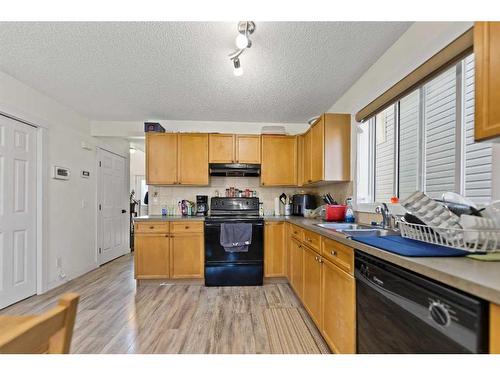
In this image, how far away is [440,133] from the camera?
1610mm

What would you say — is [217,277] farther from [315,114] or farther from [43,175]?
[315,114]

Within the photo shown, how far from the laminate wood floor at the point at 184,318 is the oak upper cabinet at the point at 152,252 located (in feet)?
0.60

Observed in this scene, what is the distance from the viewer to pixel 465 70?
1405 millimetres

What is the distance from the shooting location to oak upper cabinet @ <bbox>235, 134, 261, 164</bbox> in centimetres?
344

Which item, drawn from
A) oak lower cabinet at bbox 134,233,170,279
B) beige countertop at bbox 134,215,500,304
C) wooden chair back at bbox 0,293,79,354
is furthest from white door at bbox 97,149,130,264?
beige countertop at bbox 134,215,500,304

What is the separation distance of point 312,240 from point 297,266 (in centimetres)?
60

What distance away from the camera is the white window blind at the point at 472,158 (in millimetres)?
1269

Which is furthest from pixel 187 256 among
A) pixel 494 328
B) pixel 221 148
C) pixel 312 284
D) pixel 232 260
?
pixel 494 328

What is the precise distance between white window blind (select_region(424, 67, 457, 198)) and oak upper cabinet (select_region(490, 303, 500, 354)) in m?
1.08

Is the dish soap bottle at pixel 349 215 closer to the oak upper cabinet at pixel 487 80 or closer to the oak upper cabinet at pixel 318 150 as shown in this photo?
the oak upper cabinet at pixel 318 150

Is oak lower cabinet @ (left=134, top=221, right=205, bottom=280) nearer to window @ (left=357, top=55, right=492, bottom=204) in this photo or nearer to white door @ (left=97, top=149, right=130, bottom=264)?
white door @ (left=97, top=149, right=130, bottom=264)

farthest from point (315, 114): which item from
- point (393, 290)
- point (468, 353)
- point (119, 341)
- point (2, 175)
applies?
point (2, 175)

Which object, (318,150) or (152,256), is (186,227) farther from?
(318,150)

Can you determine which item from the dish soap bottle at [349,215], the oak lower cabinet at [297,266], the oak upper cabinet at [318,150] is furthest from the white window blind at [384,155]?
the oak lower cabinet at [297,266]
